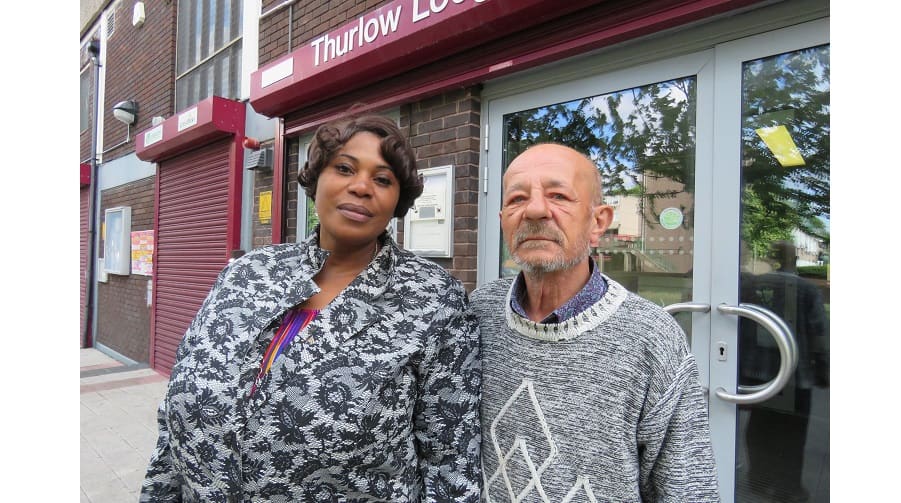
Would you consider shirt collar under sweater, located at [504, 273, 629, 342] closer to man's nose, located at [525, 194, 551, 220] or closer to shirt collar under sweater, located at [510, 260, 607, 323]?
shirt collar under sweater, located at [510, 260, 607, 323]

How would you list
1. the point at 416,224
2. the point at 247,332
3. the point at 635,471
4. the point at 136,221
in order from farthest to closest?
the point at 136,221 → the point at 416,224 → the point at 247,332 → the point at 635,471

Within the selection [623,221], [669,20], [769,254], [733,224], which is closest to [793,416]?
[769,254]

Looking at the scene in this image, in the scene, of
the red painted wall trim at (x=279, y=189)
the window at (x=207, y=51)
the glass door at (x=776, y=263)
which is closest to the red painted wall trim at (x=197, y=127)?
the window at (x=207, y=51)

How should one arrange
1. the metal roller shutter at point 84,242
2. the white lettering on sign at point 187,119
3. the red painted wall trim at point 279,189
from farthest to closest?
the metal roller shutter at point 84,242 → the white lettering on sign at point 187,119 → the red painted wall trim at point 279,189

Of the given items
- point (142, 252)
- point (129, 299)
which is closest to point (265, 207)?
point (142, 252)

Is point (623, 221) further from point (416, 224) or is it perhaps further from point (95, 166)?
point (95, 166)

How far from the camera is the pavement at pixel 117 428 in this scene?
3643 millimetres

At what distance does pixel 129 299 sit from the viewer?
7.85 meters

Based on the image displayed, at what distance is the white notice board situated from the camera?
327 cm

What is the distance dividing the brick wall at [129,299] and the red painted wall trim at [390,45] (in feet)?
14.1

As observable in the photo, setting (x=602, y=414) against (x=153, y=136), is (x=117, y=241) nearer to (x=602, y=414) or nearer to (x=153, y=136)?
(x=153, y=136)

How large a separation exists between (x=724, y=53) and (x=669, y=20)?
0.95 ft

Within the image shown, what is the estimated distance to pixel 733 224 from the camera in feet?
7.23

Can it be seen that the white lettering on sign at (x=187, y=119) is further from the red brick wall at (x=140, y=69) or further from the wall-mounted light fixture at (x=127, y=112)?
the wall-mounted light fixture at (x=127, y=112)
